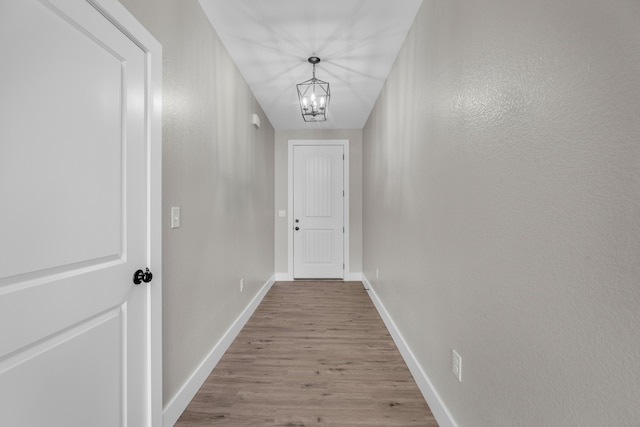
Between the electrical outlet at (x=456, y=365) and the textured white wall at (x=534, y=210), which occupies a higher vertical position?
the textured white wall at (x=534, y=210)

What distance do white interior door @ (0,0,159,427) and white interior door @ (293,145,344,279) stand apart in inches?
136

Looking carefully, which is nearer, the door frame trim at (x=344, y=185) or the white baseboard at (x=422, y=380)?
the white baseboard at (x=422, y=380)

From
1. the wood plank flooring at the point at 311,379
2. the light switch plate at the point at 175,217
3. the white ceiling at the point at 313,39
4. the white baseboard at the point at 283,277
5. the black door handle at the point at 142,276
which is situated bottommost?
the wood plank flooring at the point at 311,379

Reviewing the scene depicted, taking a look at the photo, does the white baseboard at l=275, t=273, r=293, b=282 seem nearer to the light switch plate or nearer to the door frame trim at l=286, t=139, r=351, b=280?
the door frame trim at l=286, t=139, r=351, b=280

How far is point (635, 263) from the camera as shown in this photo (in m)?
0.63

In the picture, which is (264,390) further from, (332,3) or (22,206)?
(332,3)

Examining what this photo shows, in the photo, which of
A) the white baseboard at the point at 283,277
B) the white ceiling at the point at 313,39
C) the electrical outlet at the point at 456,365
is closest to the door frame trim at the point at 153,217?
the white ceiling at the point at 313,39

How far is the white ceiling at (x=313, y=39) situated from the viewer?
6.40ft

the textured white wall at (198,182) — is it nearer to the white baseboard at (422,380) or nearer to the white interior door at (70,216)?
the white interior door at (70,216)

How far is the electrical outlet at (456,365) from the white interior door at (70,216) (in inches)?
57.7

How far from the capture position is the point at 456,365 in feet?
4.65

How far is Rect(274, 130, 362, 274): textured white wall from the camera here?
15.5 ft

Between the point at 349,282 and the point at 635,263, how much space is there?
411 centimetres

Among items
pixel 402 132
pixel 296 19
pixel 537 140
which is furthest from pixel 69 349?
pixel 402 132
